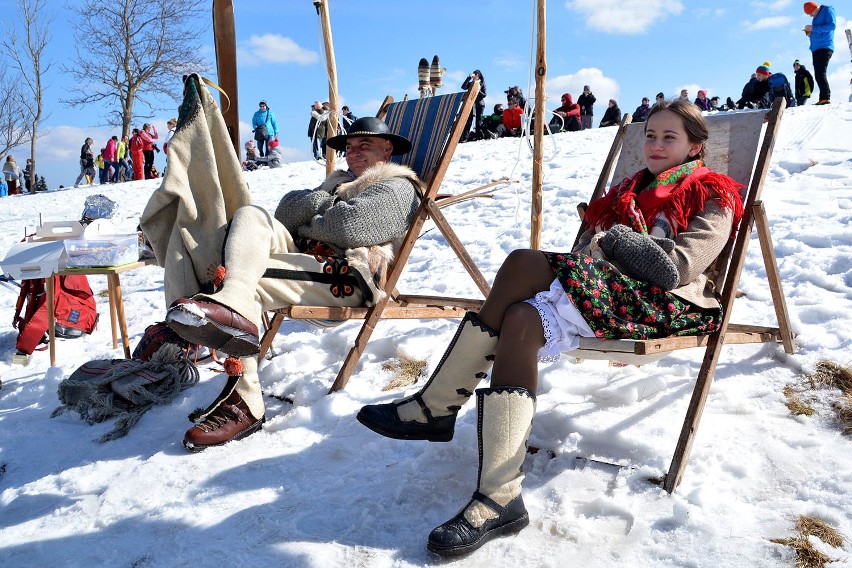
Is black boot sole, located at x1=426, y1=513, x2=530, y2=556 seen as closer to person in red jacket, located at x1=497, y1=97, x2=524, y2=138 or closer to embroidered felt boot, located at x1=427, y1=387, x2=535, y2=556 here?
embroidered felt boot, located at x1=427, y1=387, x2=535, y2=556

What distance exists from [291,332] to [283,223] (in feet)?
3.23

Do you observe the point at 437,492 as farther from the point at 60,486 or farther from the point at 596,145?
the point at 596,145

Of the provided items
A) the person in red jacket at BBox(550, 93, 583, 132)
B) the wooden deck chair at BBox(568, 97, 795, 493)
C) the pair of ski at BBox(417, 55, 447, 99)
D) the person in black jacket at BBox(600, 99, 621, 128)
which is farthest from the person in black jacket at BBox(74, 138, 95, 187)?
the wooden deck chair at BBox(568, 97, 795, 493)

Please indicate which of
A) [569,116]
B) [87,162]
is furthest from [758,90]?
[87,162]

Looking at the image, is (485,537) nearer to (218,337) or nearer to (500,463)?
(500,463)

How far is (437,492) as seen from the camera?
216 cm

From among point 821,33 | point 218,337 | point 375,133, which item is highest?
point 821,33

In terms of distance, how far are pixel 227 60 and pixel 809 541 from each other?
9.46 ft

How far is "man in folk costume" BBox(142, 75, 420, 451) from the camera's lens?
8.39 feet

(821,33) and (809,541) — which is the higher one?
(821,33)

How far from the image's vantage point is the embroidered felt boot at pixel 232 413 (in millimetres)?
2666

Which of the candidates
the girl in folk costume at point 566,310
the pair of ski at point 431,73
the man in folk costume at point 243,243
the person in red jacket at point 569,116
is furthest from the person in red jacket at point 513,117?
the girl in folk costume at point 566,310

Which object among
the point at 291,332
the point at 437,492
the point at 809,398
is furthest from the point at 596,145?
the point at 437,492

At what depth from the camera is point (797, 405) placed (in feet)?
8.20
